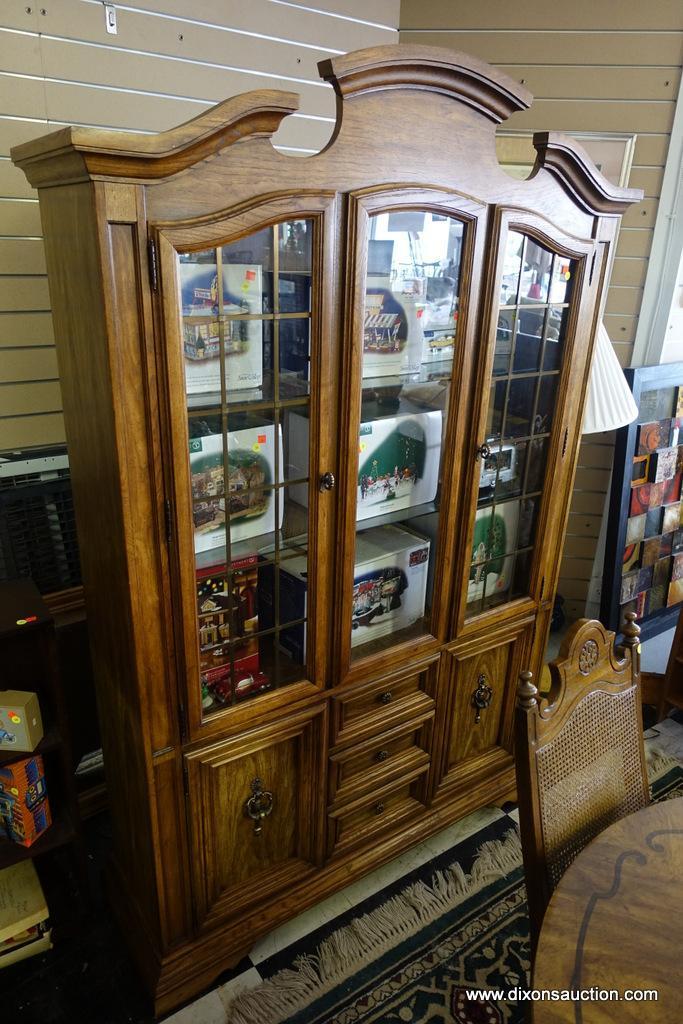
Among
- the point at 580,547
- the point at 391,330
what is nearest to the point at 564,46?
the point at 391,330

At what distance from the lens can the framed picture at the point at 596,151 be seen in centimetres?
265

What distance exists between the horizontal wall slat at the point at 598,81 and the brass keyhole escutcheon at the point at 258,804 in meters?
2.62

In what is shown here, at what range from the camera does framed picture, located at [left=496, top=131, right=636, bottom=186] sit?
265 cm

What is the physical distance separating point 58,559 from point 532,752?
1501 millimetres

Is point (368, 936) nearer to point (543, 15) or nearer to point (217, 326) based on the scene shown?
point (217, 326)

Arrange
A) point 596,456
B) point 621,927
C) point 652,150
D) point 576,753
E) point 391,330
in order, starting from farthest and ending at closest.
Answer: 1. point 596,456
2. point 652,150
3. point 391,330
4. point 576,753
5. point 621,927

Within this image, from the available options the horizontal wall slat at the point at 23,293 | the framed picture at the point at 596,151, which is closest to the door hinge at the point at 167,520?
the horizontal wall slat at the point at 23,293

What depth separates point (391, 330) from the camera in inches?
67.3

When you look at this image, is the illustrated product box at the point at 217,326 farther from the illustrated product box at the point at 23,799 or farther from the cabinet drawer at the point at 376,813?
the cabinet drawer at the point at 376,813

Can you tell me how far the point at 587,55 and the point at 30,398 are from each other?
2.35 metres

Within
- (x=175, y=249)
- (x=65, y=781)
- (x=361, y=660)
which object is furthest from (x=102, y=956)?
(x=175, y=249)

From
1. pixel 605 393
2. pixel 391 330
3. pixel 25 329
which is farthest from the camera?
pixel 605 393

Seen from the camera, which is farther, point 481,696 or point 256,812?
point 481,696

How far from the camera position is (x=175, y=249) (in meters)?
1.24
